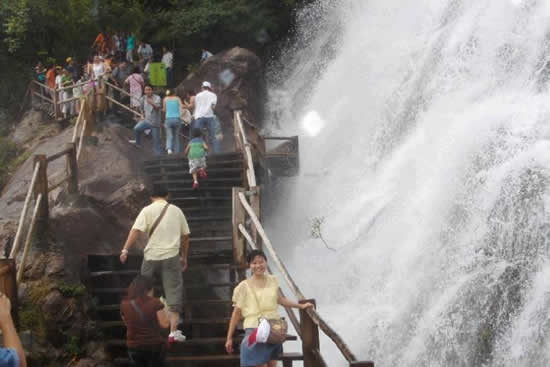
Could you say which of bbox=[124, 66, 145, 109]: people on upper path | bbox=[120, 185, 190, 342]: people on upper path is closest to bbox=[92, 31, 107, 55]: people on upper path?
bbox=[124, 66, 145, 109]: people on upper path

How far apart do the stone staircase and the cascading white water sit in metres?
2.45

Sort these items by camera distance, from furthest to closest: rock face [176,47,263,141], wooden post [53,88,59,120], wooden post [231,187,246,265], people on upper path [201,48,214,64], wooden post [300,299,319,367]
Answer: people on upper path [201,48,214,64]
rock face [176,47,263,141]
wooden post [53,88,59,120]
wooden post [231,187,246,265]
wooden post [300,299,319,367]

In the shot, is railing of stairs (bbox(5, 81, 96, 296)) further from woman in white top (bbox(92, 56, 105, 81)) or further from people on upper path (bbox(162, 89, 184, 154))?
woman in white top (bbox(92, 56, 105, 81))

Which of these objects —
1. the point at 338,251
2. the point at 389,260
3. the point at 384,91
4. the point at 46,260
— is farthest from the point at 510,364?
the point at 384,91

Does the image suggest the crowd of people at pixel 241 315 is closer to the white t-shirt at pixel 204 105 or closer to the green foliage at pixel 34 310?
the green foliage at pixel 34 310

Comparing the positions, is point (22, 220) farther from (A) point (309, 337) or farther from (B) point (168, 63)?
(B) point (168, 63)

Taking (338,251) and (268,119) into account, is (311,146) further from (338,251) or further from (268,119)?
(338,251)

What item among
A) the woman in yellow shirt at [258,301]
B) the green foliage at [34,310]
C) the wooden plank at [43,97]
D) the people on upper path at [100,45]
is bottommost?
the green foliage at [34,310]

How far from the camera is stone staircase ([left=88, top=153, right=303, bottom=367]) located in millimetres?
8562

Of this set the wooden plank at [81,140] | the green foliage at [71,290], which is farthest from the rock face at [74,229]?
the wooden plank at [81,140]

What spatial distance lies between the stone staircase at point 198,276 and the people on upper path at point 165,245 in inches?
26.7

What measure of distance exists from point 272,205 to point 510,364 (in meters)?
8.77

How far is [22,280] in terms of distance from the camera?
10.0 metres

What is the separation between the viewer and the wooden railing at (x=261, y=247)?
5.96 metres
